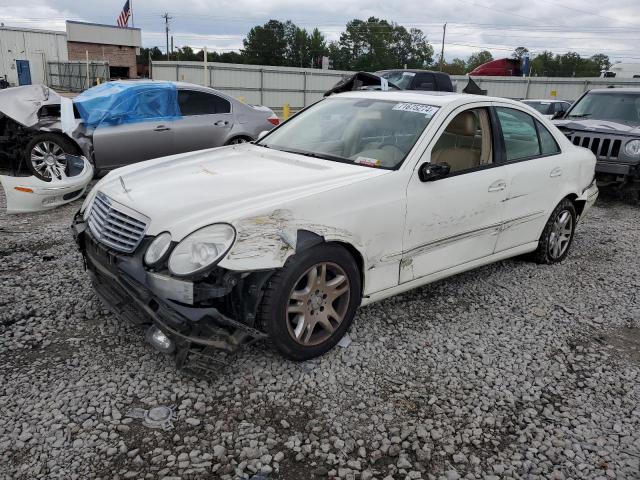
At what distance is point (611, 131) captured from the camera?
8.02 meters

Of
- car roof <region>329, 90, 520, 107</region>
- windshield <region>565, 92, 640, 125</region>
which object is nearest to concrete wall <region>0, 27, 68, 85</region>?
windshield <region>565, 92, 640, 125</region>

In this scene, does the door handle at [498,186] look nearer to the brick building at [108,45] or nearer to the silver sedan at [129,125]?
the silver sedan at [129,125]

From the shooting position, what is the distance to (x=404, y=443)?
266 cm

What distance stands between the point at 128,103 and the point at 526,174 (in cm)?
597

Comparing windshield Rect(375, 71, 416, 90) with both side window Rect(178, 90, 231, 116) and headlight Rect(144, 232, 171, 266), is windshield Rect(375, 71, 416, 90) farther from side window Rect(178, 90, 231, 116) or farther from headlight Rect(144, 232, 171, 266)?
headlight Rect(144, 232, 171, 266)

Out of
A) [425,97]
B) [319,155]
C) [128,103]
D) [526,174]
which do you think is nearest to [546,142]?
[526,174]

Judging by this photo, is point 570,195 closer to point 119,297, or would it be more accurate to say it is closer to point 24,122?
point 119,297

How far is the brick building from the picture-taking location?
163 ft

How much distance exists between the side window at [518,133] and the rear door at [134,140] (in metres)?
5.33

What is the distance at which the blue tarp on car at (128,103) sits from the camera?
→ 771 centimetres

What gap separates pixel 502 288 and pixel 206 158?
2.79 metres

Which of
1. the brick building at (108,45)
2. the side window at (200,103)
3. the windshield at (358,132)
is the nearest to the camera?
the windshield at (358,132)

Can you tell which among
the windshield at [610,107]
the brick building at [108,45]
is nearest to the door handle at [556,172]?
the windshield at [610,107]

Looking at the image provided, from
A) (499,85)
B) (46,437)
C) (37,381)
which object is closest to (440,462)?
(46,437)
